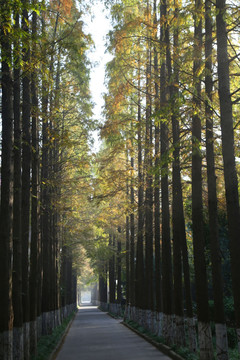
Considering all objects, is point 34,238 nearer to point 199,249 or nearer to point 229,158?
point 199,249

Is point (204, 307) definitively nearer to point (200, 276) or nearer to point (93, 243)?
point (200, 276)

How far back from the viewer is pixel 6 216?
9.32 meters

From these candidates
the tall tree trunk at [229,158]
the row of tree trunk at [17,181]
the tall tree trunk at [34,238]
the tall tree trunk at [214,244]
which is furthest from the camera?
the tall tree trunk at [34,238]

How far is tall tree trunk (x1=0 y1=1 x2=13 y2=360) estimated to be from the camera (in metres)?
8.82

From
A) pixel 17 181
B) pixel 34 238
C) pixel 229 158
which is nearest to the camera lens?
pixel 229 158

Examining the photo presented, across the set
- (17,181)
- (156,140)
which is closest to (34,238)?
(17,181)

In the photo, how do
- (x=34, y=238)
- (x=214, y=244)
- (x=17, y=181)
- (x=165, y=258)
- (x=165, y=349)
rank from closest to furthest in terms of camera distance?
(x=214, y=244) → (x=17, y=181) → (x=165, y=349) → (x=34, y=238) → (x=165, y=258)

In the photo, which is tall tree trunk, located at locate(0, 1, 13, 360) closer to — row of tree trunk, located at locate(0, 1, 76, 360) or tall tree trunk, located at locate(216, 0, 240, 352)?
row of tree trunk, located at locate(0, 1, 76, 360)

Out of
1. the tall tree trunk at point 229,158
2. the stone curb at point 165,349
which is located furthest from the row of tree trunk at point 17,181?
the stone curb at point 165,349

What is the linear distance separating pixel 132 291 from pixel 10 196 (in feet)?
75.6

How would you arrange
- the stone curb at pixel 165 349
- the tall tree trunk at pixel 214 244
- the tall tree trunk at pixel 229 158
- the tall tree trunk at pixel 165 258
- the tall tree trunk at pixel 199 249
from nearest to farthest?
the tall tree trunk at pixel 229 158
the tall tree trunk at pixel 214 244
the tall tree trunk at pixel 199 249
the stone curb at pixel 165 349
the tall tree trunk at pixel 165 258

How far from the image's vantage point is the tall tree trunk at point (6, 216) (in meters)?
8.82

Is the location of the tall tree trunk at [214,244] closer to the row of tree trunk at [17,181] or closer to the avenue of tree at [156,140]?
the avenue of tree at [156,140]

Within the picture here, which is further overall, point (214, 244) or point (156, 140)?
point (156, 140)
